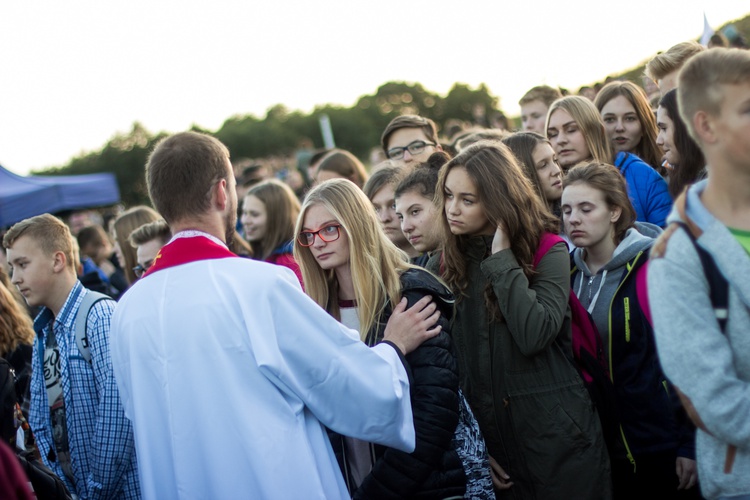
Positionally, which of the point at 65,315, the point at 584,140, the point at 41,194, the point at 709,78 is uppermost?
the point at 41,194

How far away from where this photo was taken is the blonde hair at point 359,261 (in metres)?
3.06

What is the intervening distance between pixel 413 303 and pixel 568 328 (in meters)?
0.78

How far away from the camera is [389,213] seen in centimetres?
471

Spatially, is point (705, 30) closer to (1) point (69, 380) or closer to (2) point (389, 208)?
(2) point (389, 208)

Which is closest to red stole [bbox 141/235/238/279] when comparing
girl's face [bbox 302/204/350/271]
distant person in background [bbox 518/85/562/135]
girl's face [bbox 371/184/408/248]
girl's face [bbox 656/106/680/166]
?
girl's face [bbox 302/204/350/271]

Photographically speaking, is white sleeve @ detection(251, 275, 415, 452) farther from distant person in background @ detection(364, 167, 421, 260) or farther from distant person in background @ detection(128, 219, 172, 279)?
distant person in background @ detection(128, 219, 172, 279)

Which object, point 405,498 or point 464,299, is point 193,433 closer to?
point 405,498

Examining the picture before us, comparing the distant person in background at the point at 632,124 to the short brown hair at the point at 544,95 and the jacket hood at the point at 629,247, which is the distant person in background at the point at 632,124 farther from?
the jacket hood at the point at 629,247

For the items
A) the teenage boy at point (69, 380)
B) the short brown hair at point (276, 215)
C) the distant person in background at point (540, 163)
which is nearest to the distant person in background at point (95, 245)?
the short brown hair at point (276, 215)

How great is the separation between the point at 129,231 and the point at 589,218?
14.1 feet

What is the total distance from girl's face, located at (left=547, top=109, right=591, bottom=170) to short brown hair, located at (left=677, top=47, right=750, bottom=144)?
8.99ft

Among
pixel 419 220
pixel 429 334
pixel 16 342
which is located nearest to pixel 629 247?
pixel 419 220

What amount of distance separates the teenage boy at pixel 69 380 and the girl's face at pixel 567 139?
320cm

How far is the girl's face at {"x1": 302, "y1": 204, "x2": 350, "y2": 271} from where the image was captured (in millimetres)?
3172
